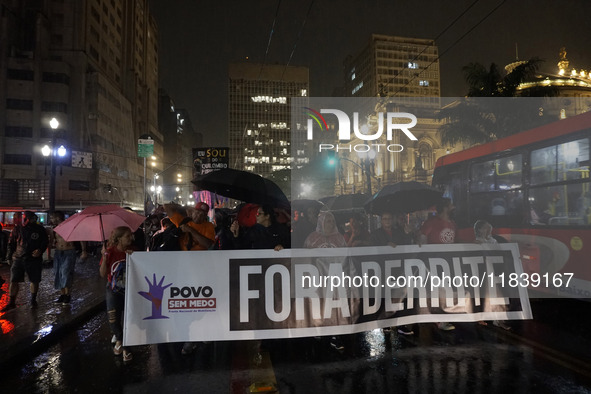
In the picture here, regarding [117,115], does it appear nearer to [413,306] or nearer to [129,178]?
[129,178]

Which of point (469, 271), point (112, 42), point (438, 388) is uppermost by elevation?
point (112, 42)

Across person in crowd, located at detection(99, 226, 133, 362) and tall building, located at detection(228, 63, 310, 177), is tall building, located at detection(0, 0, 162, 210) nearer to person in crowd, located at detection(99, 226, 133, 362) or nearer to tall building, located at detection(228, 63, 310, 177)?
person in crowd, located at detection(99, 226, 133, 362)

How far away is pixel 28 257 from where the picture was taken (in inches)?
292

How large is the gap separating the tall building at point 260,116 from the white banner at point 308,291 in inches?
5115

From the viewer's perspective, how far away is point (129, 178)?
202 ft

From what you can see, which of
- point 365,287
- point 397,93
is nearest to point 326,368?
point 365,287

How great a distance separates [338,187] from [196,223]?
216 ft

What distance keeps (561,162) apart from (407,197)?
3005 mm

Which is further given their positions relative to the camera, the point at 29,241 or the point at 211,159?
the point at 211,159

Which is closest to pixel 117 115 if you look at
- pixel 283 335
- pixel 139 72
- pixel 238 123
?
pixel 139 72

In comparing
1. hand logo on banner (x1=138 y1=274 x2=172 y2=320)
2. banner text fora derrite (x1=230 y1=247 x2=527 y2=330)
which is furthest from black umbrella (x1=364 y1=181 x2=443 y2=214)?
hand logo on banner (x1=138 y1=274 x2=172 y2=320)

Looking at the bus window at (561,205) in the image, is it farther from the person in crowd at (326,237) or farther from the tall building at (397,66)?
the tall building at (397,66)

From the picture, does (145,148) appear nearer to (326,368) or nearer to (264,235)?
(264,235)

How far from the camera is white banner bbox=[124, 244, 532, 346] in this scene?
15.8ft
